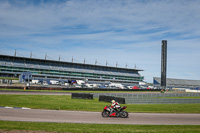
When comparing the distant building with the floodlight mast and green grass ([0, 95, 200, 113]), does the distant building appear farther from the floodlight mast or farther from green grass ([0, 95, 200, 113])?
green grass ([0, 95, 200, 113])

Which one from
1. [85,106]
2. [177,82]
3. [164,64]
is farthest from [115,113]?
[177,82]

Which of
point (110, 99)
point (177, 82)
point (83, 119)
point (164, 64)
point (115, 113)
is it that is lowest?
point (83, 119)

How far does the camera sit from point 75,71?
136 meters

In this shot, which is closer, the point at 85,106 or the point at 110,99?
the point at 85,106

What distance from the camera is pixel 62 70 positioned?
432 feet

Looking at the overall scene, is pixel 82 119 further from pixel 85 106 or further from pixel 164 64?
pixel 164 64

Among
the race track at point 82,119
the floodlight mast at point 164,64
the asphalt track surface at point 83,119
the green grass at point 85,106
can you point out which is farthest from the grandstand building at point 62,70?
the race track at point 82,119

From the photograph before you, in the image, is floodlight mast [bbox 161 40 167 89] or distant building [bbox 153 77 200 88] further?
distant building [bbox 153 77 200 88]

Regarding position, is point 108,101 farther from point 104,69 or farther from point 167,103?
point 104,69

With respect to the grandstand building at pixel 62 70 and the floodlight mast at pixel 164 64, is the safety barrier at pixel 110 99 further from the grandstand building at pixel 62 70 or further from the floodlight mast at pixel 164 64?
the floodlight mast at pixel 164 64

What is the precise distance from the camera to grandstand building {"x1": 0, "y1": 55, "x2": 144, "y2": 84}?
117 metres

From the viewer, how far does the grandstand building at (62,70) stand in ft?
385

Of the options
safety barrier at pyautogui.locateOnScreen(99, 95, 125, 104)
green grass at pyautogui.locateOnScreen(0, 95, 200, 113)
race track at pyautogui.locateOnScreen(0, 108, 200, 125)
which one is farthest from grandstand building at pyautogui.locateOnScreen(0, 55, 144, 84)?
race track at pyautogui.locateOnScreen(0, 108, 200, 125)

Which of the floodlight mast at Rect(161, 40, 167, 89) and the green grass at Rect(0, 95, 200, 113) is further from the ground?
the floodlight mast at Rect(161, 40, 167, 89)
